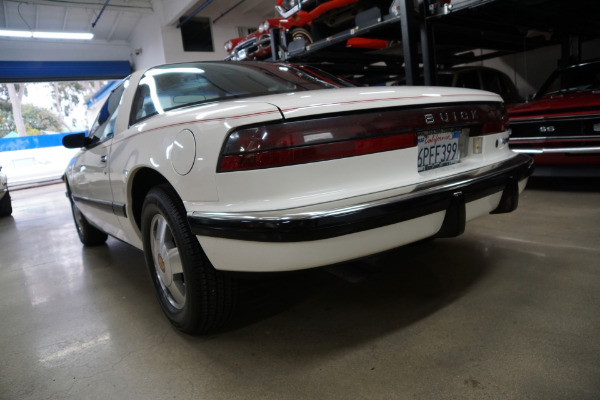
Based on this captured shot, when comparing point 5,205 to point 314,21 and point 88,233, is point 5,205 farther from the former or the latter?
point 314,21

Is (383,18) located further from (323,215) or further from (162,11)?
(162,11)

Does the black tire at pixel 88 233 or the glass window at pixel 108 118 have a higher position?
the glass window at pixel 108 118

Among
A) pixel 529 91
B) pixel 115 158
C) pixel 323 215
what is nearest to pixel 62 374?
pixel 115 158

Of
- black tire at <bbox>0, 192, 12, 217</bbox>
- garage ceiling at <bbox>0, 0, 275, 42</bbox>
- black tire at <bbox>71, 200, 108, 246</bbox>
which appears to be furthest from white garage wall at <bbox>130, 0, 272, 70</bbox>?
black tire at <bbox>71, 200, 108, 246</bbox>

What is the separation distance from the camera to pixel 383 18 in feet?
13.1

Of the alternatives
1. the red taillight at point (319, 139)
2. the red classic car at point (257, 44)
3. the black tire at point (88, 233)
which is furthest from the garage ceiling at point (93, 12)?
the red taillight at point (319, 139)

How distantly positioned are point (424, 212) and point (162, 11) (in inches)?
475

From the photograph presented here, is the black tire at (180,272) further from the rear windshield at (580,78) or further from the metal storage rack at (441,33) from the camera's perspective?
the rear windshield at (580,78)

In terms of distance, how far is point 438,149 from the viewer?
1604mm

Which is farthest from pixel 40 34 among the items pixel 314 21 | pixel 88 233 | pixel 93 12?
pixel 88 233

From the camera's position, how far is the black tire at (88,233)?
350cm

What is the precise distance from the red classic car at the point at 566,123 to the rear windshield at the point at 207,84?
2.33 meters

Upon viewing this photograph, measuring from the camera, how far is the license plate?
1541 mm

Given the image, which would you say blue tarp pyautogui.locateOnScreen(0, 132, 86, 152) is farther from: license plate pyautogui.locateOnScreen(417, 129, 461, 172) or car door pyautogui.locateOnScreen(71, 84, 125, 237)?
license plate pyautogui.locateOnScreen(417, 129, 461, 172)
